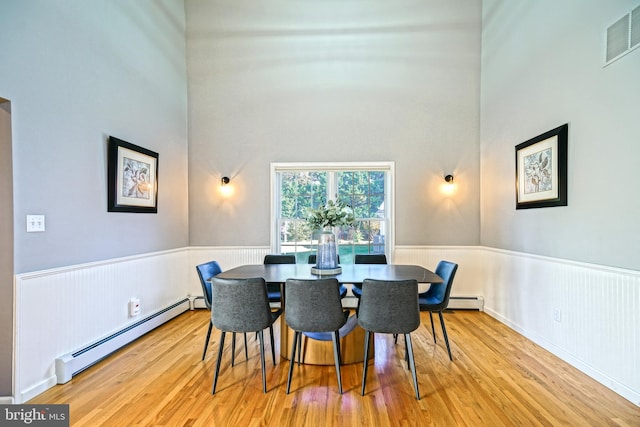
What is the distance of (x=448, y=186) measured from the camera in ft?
14.1

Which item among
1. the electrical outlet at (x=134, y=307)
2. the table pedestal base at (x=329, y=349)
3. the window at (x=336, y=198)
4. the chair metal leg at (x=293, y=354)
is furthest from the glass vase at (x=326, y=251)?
the electrical outlet at (x=134, y=307)

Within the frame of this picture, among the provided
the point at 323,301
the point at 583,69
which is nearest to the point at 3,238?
the point at 323,301

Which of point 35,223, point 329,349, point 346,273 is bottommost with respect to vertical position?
point 329,349

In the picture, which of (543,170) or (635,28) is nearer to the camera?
(635,28)

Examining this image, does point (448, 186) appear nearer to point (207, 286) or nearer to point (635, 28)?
point (635, 28)

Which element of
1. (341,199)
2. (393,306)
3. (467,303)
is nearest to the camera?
(393,306)

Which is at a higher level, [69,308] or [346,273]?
[346,273]

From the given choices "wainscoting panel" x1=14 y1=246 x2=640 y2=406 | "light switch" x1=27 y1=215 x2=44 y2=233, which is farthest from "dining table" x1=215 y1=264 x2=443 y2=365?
"light switch" x1=27 y1=215 x2=44 y2=233

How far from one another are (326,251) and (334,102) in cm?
248

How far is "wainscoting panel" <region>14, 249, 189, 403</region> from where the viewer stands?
2123mm

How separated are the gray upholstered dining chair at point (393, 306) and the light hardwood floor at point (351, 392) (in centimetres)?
24

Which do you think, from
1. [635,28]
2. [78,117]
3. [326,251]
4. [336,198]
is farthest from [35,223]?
[635,28]

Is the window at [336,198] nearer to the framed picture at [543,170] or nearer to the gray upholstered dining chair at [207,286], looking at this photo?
the gray upholstered dining chair at [207,286]

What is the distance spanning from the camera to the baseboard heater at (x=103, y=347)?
2.36 metres
